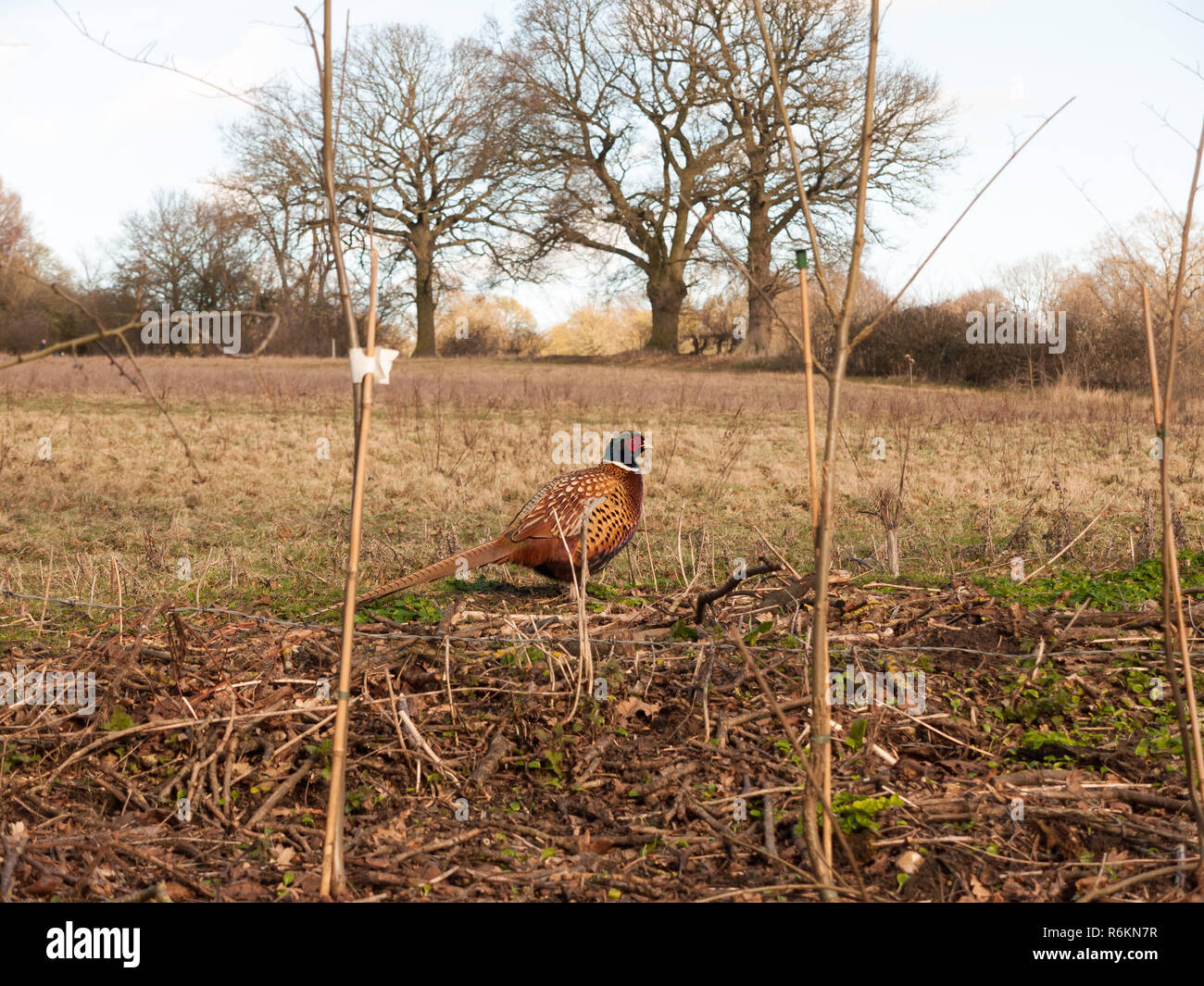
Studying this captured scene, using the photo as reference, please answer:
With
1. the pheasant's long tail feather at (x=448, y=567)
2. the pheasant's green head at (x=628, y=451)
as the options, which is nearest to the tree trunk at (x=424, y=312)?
the pheasant's green head at (x=628, y=451)

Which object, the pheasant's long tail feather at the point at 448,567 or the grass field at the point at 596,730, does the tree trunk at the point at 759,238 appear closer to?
the grass field at the point at 596,730

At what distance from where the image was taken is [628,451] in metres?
5.21

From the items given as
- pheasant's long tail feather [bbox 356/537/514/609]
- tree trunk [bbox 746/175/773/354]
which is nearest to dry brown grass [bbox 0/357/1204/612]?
pheasant's long tail feather [bbox 356/537/514/609]

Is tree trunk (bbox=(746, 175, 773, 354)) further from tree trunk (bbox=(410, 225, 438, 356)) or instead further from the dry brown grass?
the dry brown grass

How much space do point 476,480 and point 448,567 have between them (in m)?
5.18

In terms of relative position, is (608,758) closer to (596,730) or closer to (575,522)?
(596,730)

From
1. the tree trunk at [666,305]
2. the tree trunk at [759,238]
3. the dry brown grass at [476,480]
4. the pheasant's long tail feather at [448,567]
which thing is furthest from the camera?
the tree trunk at [666,305]

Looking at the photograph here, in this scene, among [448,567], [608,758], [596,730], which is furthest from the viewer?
[448,567]

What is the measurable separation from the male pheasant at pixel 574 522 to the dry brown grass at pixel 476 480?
1.47ft

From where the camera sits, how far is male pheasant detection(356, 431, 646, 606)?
16.1ft

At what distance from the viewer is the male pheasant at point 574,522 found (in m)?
4.90

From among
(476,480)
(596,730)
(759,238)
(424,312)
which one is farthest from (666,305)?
(596,730)
